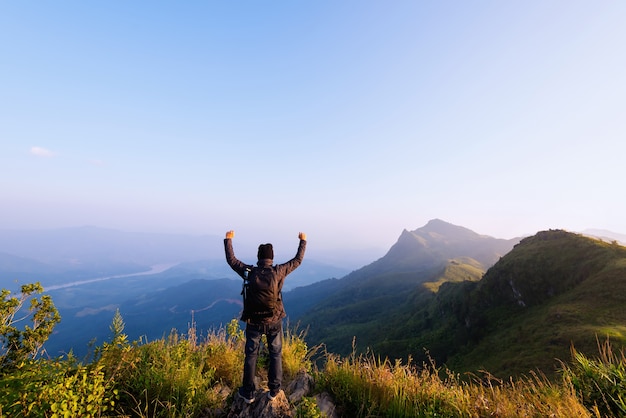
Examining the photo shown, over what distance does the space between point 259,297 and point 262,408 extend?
6.77ft

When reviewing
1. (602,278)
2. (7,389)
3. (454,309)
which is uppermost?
(7,389)

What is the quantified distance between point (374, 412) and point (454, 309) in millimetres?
88466

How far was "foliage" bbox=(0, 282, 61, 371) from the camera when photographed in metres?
6.58

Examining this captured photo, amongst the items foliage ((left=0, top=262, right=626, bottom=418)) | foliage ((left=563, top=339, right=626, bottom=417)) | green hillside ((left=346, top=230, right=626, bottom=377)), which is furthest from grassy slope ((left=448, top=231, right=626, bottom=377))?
foliage ((left=0, top=262, right=626, bottom=418))

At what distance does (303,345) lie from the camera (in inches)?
332

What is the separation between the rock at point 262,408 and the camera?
17.8ft

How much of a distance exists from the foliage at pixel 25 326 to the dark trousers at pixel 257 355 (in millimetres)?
4691

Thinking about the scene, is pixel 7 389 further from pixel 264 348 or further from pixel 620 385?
pixel 620 385

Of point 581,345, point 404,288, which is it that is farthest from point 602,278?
point 404,288

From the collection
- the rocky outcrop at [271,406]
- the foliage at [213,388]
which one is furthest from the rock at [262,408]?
the foliage at [213,388]

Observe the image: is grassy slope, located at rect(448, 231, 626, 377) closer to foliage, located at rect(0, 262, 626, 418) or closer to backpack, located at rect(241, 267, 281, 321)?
foliage, located at rect(0, 262, 626, 418)

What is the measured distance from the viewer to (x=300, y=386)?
660cm

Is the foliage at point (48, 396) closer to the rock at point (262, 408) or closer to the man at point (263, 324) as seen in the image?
the rock at point (262, 408)

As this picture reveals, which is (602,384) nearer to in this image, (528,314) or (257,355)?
(257,355)
